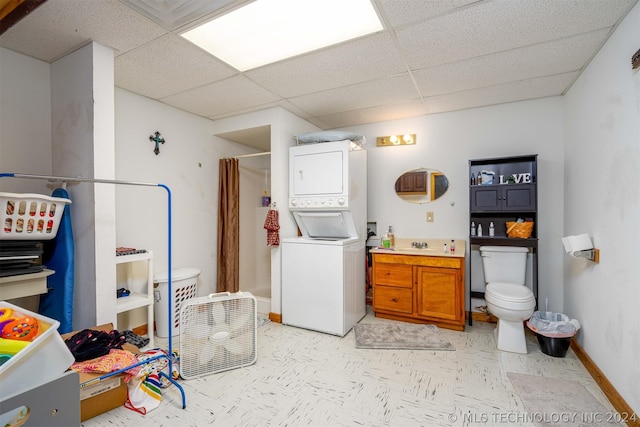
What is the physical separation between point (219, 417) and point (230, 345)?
59 cm

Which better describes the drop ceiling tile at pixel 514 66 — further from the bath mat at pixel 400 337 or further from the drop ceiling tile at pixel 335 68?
the bath mat at pixel 400 337

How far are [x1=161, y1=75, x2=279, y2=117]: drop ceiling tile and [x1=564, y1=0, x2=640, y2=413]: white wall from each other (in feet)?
8.90

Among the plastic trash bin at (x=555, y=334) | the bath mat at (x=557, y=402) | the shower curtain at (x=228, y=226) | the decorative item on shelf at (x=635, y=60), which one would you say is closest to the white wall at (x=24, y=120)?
the shower curtain at (x=228, y=226)

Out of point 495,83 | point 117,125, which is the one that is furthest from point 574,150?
point 117,125

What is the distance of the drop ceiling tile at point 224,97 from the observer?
2794mm

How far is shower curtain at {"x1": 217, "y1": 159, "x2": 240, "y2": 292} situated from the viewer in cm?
374

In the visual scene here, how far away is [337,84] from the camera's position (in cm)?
277

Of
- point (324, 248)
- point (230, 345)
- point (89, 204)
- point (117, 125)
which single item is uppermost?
point (117, 125)

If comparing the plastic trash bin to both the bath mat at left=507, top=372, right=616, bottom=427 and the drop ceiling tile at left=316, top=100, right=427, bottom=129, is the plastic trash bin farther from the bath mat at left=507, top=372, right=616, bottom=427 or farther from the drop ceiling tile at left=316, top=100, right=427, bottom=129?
the drop ceiling tile at left=316, top=100, right=427, bottom=129

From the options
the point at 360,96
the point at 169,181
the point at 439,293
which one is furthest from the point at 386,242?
the point at 169,181

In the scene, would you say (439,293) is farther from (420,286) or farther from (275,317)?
(275,317)

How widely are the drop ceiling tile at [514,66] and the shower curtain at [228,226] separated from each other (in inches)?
97.6

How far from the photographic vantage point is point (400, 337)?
115 inches

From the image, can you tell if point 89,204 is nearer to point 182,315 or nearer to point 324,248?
point 182,315
